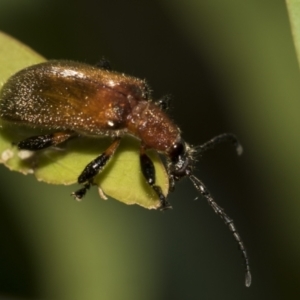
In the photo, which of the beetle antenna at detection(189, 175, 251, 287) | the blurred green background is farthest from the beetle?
the blurred green background

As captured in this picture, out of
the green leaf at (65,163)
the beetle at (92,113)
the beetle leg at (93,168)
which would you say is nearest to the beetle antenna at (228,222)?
the beetle at (92,113)

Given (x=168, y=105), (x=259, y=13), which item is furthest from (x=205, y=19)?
(x=168, y=105)

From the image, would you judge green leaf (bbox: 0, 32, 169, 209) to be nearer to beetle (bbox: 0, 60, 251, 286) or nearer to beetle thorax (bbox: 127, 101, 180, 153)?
beetle (bbox: 0, 60, 251, 286)

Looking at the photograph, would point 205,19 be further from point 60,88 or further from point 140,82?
point 60,88

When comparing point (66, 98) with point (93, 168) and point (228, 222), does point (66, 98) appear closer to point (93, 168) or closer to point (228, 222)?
point (93, 168)

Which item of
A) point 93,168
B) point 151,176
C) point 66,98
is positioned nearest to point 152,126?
point 66,98

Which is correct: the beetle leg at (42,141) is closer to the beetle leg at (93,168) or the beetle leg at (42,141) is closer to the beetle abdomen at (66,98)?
the beetle abdomen at (66,98)
